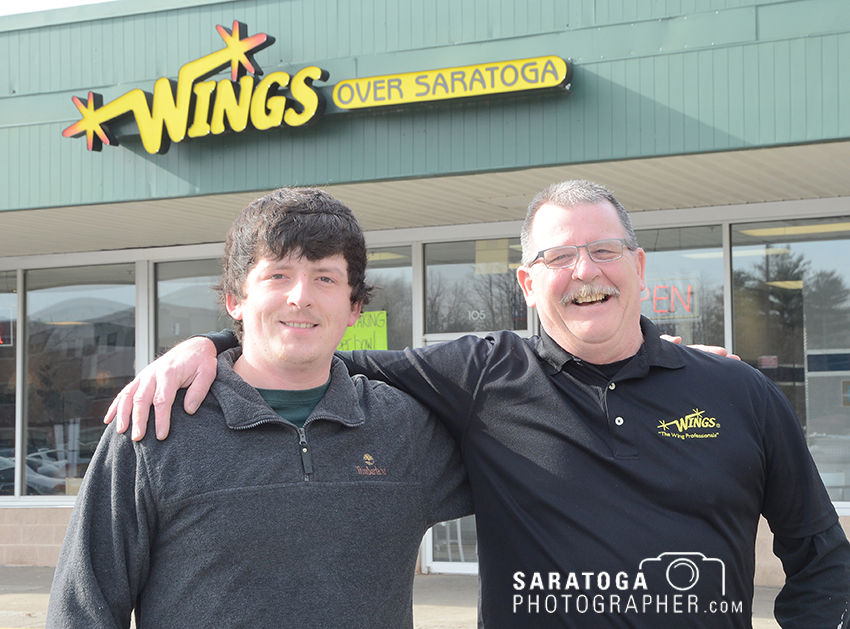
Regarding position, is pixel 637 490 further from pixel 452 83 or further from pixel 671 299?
pixel 671 299

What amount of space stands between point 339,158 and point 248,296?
4851 mm

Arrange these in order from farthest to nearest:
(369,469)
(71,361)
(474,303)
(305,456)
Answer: (71,361)
(474,303)
(369,469)
(305,456)

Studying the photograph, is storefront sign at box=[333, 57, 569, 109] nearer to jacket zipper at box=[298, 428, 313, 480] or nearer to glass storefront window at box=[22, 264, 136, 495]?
glass storefront window at box=[22, 264, 136, 495]

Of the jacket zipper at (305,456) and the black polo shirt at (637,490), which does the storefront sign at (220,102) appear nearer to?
the black polo shirt at (637,490)

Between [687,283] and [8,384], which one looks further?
→ [8,384]

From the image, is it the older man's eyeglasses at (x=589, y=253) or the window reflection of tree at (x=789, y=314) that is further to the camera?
the window reflection of tree at (x=789, y=314)

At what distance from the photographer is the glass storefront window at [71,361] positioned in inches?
401

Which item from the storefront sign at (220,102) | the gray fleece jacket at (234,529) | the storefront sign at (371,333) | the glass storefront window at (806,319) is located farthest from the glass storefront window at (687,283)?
the gray fleece jacket at (234,529)

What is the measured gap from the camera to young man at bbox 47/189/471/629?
2.24m

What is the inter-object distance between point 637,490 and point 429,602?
5.70m

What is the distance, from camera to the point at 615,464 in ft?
8.50

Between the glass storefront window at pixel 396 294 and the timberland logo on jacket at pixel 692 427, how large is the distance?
6.55 meters

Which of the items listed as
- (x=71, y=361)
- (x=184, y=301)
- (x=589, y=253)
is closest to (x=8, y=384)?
(x=71, y=361)

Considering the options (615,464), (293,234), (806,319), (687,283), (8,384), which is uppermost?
(687,283)
